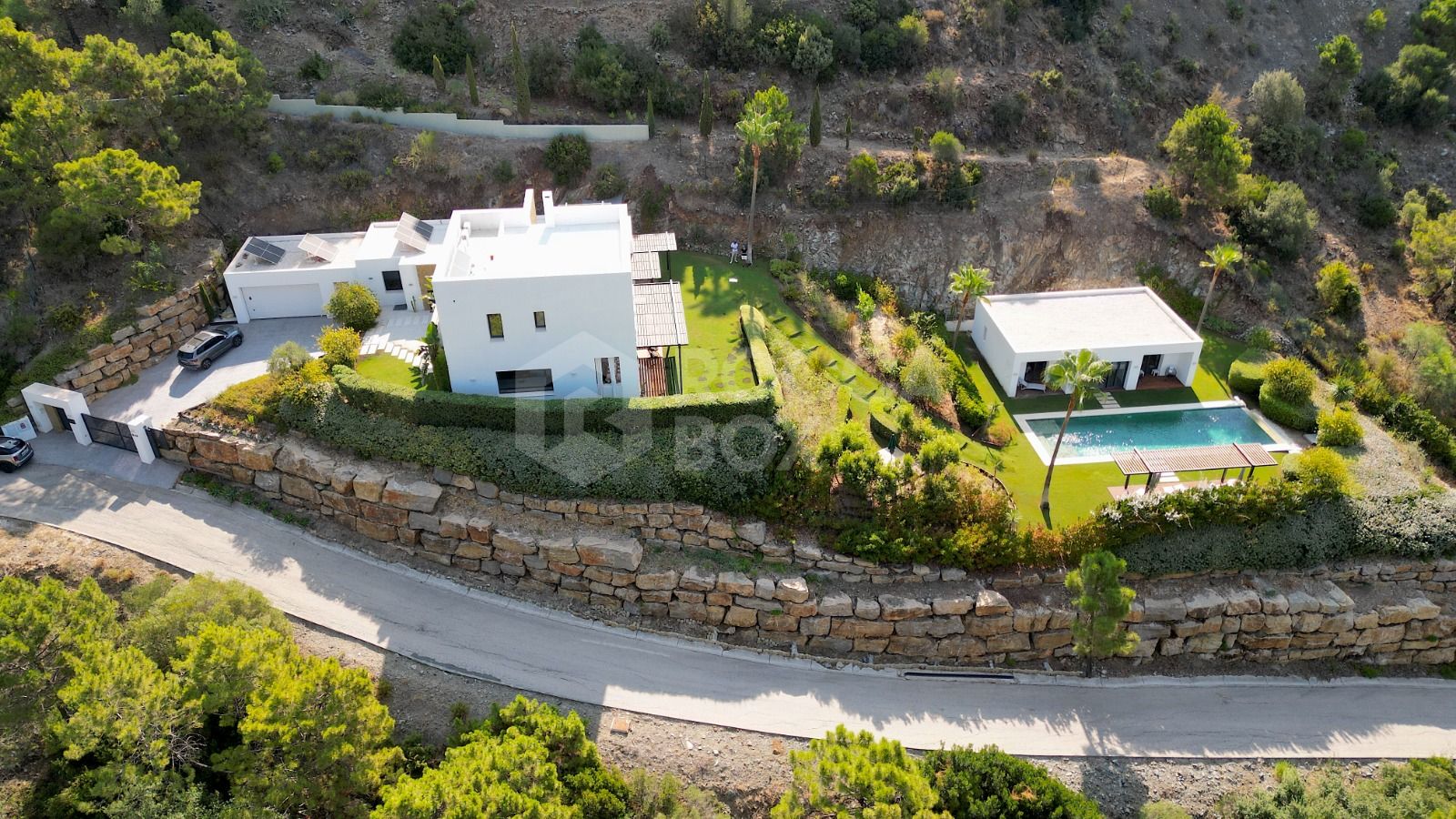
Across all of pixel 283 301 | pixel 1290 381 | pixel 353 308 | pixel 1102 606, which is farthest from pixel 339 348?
pixel 1290 381

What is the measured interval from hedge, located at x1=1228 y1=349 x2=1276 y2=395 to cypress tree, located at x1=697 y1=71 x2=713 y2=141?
27.2 meters

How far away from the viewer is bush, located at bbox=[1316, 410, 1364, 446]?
108 feet

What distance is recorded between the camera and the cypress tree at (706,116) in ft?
143

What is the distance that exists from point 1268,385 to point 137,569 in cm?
4258

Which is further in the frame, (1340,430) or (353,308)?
(353,308)

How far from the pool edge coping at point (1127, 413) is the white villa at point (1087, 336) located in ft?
5.30

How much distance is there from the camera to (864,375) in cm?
3562

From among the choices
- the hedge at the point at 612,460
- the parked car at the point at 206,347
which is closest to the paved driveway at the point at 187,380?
the parked car at the point at 206,347

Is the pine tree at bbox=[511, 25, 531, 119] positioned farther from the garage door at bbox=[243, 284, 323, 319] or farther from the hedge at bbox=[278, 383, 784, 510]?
the hedge at bbox=[278, 383, 784, 510]

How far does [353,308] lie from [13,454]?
12219 mm

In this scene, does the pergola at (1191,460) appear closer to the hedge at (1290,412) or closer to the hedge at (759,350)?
the hedge at (1290,412)

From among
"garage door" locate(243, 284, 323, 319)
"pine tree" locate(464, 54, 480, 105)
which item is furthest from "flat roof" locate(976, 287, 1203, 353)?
"garage door" locate(243, 284, 323, 319)

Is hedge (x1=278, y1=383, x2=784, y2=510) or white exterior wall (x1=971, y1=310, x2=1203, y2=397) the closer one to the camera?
hedge (x1=278, y1=383, x2=784, y2=510)

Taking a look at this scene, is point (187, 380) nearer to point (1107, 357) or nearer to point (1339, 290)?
point (1107, 357)
